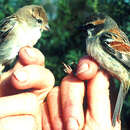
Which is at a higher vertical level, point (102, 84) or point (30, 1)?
point (30, 1)

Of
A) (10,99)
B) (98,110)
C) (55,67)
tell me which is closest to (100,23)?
(55,67)

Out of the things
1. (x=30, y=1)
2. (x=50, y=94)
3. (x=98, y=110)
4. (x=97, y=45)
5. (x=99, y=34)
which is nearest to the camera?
(x=98, y=110)

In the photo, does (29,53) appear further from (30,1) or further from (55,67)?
(30,1)

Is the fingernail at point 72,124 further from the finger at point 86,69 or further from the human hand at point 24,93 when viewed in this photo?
the finger at point 86,69

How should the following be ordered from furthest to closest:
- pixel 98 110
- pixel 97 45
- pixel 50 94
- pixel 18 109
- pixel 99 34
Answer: pixel 99 34
pixel 97 45
pixel 50 94
pixel 98 110
pixel 18 109

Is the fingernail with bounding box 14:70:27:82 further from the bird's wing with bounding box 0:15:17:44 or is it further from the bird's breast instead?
the bird's wing with bounding box 0:15:17:44

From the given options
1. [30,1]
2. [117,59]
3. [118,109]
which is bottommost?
[118,109]

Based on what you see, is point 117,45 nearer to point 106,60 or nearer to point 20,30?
point 106,60

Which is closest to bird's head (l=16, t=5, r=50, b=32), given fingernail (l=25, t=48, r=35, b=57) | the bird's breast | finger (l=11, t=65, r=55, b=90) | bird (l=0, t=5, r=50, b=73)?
bird (l=0, t=5, r=50, b=73)
